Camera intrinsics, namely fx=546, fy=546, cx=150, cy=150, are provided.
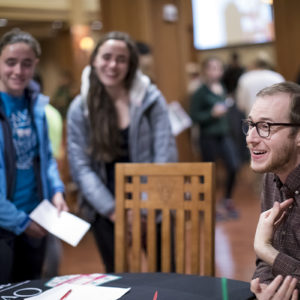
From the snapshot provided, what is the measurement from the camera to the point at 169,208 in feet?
7.03

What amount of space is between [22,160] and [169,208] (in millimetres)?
701

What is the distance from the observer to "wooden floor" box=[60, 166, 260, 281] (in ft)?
12.9

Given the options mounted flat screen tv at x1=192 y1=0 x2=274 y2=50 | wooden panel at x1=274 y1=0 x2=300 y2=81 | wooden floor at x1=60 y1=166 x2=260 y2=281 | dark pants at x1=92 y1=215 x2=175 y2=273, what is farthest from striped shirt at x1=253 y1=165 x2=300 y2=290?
mounted flat screen tv at x1=192 y1=0 x2=274 y2=50

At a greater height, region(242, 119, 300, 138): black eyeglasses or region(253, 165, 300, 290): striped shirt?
region(242, 119, 300, 138): black eyeglasses

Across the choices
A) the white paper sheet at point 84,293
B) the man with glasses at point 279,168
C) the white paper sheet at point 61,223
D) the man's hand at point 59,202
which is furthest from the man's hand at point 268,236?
the man's hand at point 59,202

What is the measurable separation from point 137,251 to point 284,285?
866mm

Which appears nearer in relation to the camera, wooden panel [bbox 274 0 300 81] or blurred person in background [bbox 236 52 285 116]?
wooden panel [bbox 274 0 300 81]

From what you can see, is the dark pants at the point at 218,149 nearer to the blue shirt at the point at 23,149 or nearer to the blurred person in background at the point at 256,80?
the blurred person in background at the point at 256,80

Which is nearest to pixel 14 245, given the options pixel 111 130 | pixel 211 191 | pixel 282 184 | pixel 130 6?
pixel 111 130

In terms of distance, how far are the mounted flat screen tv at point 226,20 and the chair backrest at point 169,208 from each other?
15.5ft

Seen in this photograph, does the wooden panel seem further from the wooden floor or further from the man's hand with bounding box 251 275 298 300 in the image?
the man's hand with bounding box 251 275 298 300

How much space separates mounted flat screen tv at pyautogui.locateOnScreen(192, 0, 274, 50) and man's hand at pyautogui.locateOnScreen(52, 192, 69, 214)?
4.63m

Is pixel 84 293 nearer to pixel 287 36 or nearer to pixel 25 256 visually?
pixel 25 256

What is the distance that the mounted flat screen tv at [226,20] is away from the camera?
23.0ft
